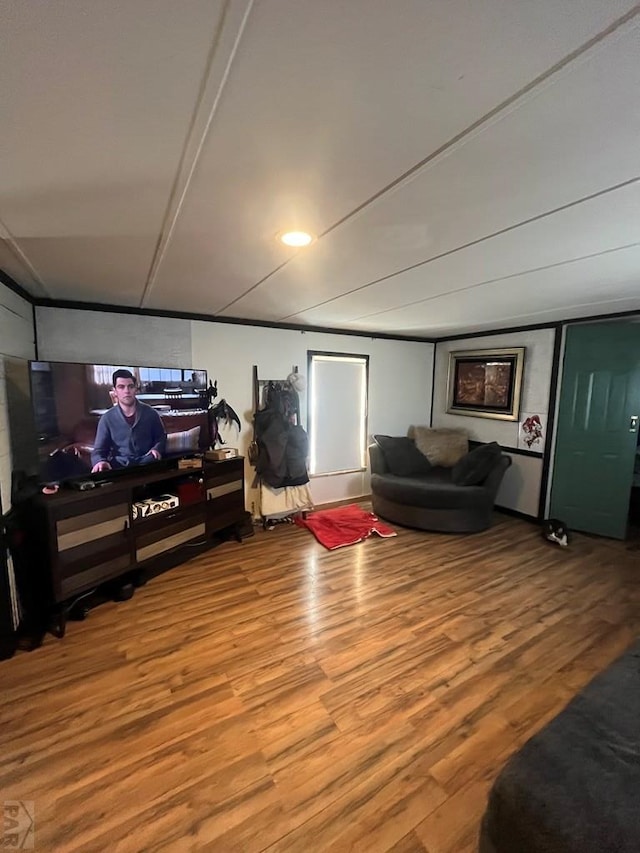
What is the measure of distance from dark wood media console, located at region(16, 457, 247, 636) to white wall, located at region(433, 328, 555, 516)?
3079mm

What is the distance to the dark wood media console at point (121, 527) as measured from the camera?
2.16m

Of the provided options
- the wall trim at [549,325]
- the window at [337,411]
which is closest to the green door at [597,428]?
the wall trim at [549,325]

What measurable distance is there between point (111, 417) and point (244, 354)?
59.7 inches

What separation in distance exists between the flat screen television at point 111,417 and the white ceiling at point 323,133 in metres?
0.78

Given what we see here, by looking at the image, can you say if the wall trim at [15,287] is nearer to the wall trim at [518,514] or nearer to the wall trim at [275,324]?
the wall trim at [275,324]

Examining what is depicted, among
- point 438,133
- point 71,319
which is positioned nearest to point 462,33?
point 438,133

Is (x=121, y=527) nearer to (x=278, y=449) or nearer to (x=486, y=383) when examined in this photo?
(x=278, y=449)

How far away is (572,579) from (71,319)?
457cm

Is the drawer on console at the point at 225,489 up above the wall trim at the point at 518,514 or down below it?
above

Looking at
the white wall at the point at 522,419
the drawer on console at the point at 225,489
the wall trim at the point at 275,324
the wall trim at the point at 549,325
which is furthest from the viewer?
the white wall at the point at 522,419

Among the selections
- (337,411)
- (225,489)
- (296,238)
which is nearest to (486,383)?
(337,411)

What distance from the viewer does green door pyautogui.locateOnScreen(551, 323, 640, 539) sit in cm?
336

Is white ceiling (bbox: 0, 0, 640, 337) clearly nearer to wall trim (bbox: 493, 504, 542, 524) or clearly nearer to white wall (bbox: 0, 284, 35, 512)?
white wall (bbox: 0, 284, 35, 512)

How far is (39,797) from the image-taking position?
1.33 metres
